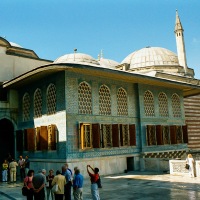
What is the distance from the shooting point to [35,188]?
6.72 meters

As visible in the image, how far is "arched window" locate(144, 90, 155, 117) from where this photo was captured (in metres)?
17.5

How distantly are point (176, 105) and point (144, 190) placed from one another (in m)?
10.9

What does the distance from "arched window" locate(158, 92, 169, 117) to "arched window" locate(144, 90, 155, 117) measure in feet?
2.72

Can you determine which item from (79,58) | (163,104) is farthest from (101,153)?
(79,58)

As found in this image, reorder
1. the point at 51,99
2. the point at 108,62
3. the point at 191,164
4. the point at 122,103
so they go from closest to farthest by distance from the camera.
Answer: the point at 191,164 → the point at 51,99 → the point at 122,103 → the point at 108,62

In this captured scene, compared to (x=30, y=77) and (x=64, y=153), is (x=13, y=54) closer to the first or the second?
(x=30, y=77)

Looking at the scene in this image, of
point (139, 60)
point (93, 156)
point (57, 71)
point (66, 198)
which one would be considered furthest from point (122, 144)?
point (139, 60)

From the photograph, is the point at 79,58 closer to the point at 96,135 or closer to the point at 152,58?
the point at 152,58

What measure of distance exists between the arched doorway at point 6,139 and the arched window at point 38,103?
312cm

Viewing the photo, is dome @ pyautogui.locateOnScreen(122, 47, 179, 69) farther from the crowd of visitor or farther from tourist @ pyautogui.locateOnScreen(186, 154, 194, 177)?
the crowd of visitor

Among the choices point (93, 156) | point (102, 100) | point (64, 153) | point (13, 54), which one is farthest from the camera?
point (13, 54)

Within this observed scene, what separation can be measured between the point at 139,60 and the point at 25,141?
56.7 ft

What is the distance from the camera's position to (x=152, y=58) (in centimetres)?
2889

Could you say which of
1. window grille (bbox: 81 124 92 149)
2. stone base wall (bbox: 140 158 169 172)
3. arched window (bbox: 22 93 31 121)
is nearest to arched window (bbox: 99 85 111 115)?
window grille (bbox: 81 124 92 149)
